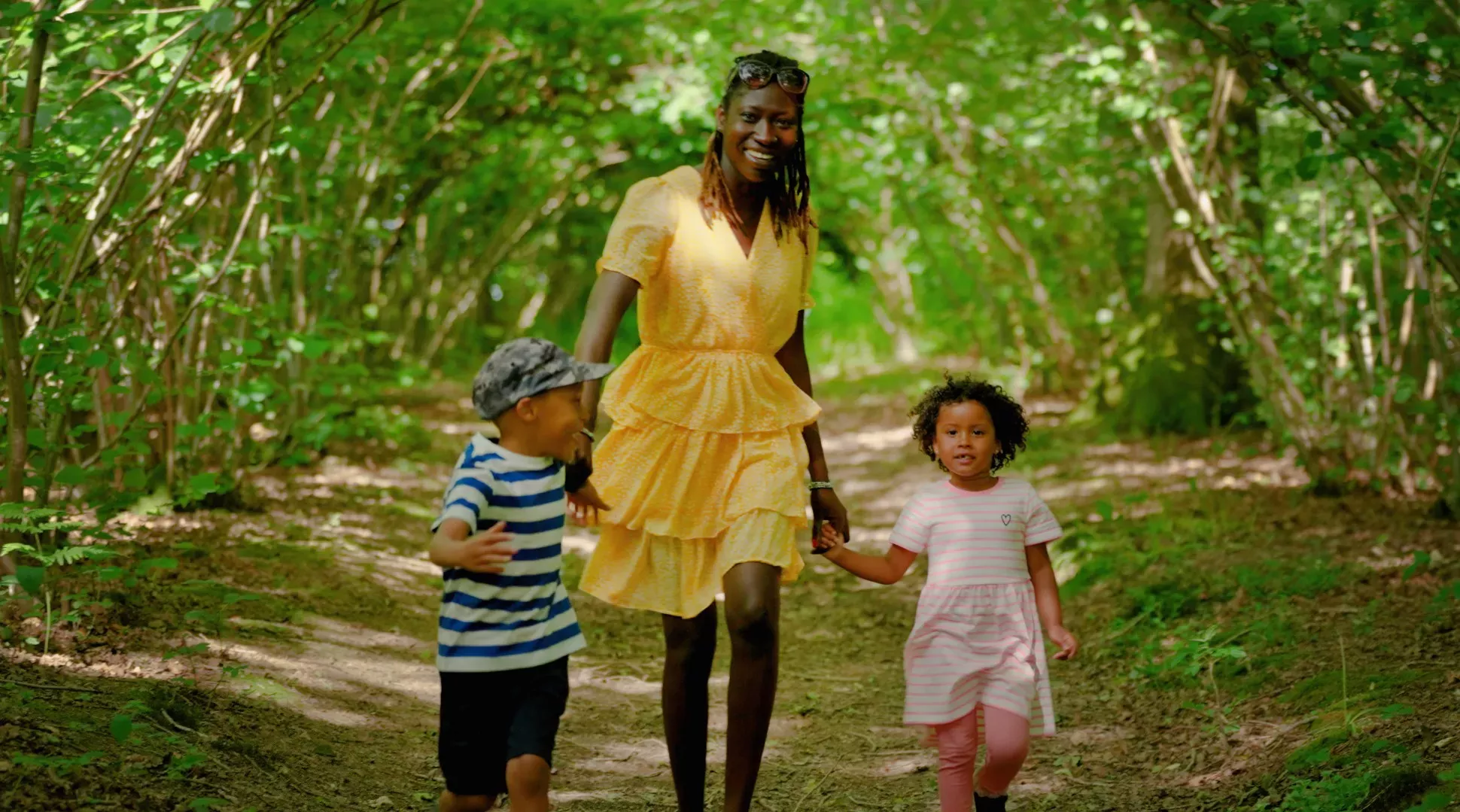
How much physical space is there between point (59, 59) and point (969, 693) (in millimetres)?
4069

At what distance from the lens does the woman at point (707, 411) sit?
359 centimetres

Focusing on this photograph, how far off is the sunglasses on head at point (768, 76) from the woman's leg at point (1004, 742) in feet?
5.72

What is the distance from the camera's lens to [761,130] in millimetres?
3664

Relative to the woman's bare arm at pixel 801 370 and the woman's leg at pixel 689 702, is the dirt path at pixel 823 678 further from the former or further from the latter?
the woman's bare arm at pixel 801 370

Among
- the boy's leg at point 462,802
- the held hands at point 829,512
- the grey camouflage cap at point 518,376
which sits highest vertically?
the grey camouflage cap at point 518,376

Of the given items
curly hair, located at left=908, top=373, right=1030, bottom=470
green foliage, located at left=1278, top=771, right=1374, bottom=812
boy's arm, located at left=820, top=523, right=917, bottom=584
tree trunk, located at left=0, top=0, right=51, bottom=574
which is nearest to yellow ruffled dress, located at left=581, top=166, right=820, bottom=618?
boy's arm, located at left=820, top=523, right=917, bottom=584

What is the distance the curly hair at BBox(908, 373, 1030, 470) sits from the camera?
3.85 m

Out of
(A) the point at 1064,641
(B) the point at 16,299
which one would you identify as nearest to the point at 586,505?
(A) the point at 1064,641

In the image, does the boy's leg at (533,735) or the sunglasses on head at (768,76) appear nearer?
the boy's leg at (533,735)

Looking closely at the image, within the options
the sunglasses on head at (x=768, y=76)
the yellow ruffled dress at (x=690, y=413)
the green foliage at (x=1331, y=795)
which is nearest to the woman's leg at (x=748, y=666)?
the yellow ruffled dress at (x=690, y=413)

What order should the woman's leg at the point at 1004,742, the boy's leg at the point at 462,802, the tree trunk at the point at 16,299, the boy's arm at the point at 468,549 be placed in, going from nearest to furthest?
the boy's arm at the point at 468,549 → the boy's leg at the point at 462,802 → the woman's leg at the point at 1004,742 → the tree trunk at the point at 16,299

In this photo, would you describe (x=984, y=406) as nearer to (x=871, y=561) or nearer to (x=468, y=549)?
(x=871, y=561)

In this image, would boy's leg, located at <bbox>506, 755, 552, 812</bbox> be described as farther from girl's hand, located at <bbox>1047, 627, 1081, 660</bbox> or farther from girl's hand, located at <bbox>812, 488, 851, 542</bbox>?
girl's hand, located at <bbox>1047, 627, 1081, 660</bbox>

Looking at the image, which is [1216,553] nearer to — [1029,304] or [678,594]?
[678,594]
